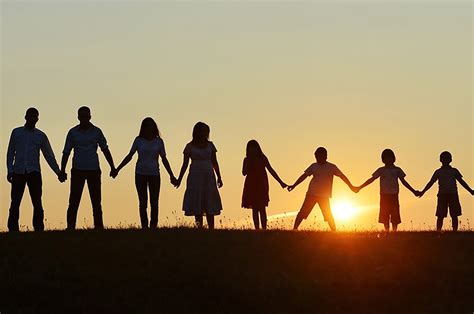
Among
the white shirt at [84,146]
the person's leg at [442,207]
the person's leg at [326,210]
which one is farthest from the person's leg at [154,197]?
the person's leg at [442,207]

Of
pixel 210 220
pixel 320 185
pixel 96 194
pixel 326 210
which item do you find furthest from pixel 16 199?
pixel 326 210

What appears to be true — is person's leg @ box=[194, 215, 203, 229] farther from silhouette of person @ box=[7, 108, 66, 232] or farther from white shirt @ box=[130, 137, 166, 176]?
silhouette of person @ box=[7, 108, 66, 232]

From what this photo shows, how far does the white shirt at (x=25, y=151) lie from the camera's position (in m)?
25.3

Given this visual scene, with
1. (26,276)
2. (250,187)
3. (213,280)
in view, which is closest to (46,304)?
(26,276)

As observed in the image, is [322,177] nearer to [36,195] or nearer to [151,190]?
[151,190]

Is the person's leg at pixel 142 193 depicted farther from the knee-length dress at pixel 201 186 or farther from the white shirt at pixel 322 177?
the white shirt at pixel 322 177

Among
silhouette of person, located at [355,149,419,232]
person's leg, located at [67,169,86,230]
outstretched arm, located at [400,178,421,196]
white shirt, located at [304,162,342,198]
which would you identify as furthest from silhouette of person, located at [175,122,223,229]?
outstretched arm, located at [400,178,421,196]

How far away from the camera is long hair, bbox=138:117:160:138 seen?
25.7 m

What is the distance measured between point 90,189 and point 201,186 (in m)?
2.70

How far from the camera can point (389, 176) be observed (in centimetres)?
2923

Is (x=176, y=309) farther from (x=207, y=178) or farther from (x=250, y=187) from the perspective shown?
(x=250, y=187)

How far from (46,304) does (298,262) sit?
5.15 m

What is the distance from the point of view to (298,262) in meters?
21.9

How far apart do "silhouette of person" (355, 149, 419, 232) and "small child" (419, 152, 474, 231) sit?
132cm
